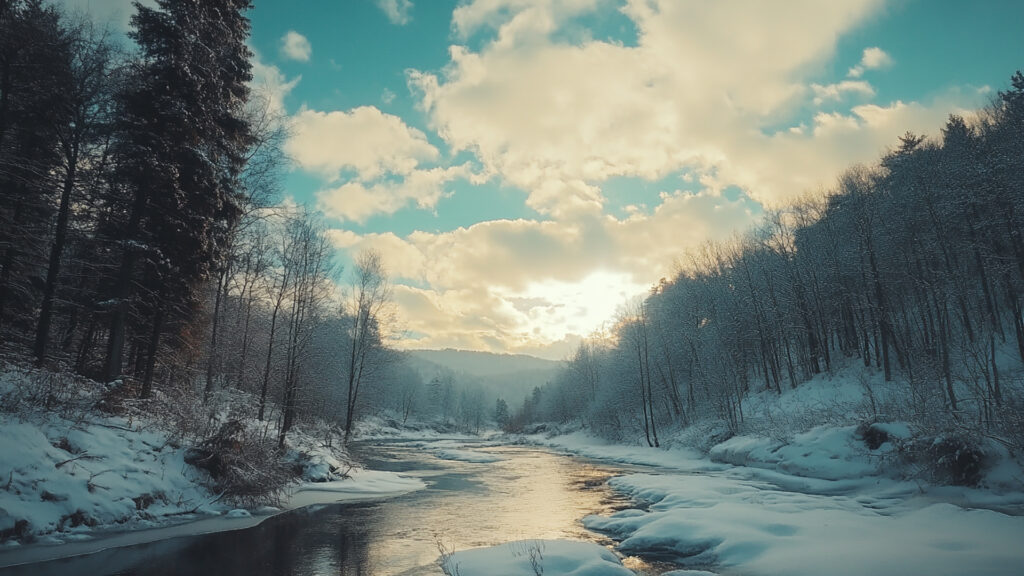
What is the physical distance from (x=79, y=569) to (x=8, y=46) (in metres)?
15.5

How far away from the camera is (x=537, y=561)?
24.4ft

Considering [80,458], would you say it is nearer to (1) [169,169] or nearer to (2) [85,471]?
(2) [85,471]

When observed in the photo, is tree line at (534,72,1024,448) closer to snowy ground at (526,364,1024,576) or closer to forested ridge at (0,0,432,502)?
snowy ground at (526,364,1024,576)

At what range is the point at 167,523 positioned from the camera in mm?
10094

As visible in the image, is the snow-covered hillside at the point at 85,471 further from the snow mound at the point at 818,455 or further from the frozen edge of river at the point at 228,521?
the snow mound at the point at 818,455

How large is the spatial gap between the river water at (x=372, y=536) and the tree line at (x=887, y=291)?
1173 cm

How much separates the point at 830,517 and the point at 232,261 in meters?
25.2

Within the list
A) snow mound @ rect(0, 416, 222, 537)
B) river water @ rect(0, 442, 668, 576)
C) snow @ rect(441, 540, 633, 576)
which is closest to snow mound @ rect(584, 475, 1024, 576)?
river water @ rect(0, 442, 668, 576)

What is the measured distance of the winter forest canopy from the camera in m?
13.3

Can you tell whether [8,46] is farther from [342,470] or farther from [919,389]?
[919,389]

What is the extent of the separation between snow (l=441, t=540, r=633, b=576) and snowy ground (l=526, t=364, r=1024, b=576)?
5.97 feet

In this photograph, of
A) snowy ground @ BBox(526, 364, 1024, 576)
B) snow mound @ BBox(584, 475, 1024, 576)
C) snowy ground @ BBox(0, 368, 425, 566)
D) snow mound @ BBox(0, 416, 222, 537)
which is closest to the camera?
snow mound @ BBox(584, 475, 1024, 576)

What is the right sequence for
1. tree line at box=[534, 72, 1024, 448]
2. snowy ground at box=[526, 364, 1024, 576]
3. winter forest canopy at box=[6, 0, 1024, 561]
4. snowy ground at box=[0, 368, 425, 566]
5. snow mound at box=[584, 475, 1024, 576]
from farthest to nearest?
tree line at box=[534, 72, 1024, 448] < winter forest canopy at box=[6, 0, 1024, 561] < snowy ground at box=[0, 368, 425, 566] < snowy ground at box=[526, 364, 1024, 576] < snow mound at box=[584, 475, 1024, 576]

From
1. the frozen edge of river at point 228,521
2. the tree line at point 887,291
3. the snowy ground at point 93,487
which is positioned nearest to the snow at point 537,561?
the frozen edge of river at point 228,521
